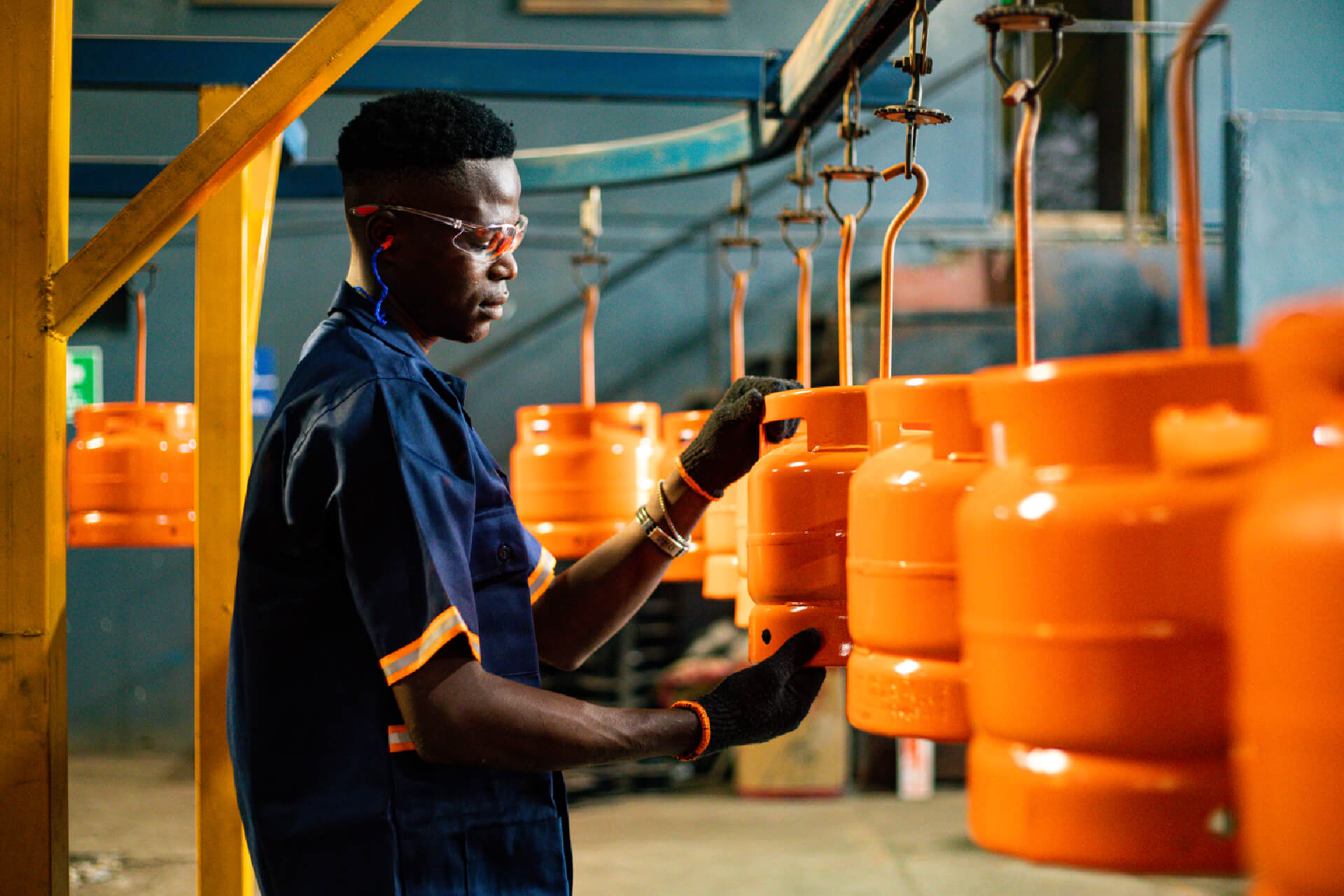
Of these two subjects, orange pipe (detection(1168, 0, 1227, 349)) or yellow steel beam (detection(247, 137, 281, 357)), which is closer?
orange pipe (detection(1168, 0, 1227, 349))

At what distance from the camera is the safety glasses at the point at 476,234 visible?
175cm

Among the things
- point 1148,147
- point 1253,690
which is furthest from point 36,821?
point 1148,147

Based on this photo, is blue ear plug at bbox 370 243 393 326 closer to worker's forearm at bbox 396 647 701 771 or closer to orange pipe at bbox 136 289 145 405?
worker's forearm at bbox 396 647 701 771

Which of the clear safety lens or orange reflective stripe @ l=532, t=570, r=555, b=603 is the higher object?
the clear safety lens

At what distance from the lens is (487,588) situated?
1696 millimetres

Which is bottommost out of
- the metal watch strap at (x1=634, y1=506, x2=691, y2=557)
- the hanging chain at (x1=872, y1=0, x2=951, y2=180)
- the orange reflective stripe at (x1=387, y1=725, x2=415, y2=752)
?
the orange reflective stripe at (x1=387, y1=725, x2=415, y2=752)

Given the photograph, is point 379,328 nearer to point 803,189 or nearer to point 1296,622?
point 803,189

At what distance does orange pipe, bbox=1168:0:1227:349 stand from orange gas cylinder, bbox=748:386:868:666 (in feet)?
2.08

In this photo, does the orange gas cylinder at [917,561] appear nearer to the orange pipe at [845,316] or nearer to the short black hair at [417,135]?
the orange pipe at [845,316]

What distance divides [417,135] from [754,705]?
94cm

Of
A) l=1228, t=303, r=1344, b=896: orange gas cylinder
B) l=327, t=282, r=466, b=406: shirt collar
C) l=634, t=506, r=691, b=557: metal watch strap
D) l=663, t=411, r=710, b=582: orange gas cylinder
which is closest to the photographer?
l=1228, t=303, r=1344, b=896: orange gas cylinder

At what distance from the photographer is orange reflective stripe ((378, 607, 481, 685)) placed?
1.45 m

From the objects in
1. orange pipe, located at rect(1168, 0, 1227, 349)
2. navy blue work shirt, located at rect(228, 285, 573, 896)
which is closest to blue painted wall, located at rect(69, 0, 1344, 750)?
navy blue work shirt, located at rect(228, 285, 573, 896)

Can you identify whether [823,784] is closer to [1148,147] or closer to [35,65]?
[1148,147]
